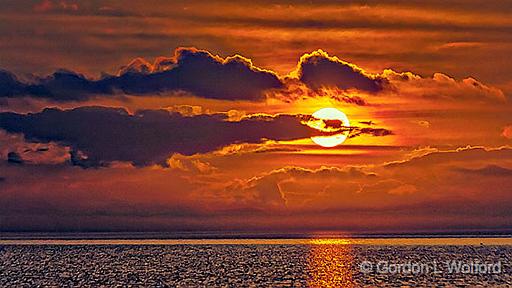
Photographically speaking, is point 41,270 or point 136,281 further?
point 41,270

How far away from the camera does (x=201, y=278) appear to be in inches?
6299

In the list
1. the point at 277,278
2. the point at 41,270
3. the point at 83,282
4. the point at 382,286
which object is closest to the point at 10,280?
the point at 83,282

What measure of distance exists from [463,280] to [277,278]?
1253 inches

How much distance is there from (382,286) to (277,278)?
29539 mm

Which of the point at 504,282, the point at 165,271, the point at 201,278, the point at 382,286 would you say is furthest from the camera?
the point at 165,271

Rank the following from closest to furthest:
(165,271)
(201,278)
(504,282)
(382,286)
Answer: (382,286), (504,282), (201,278), (165,271)

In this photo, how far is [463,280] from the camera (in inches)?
5915

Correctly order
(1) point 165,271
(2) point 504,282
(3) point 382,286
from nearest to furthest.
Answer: (3) point 382,286 < (2) point 504,282 < (1) point 165,271

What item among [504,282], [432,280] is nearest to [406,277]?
[432,280]

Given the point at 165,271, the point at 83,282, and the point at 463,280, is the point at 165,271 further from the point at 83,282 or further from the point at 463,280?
the point at 463,280

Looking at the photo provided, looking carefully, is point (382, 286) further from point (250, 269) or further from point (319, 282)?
point (250, 269)

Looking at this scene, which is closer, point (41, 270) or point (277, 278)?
point (277, 278)

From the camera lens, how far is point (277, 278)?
532 feet

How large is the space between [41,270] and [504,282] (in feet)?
310
